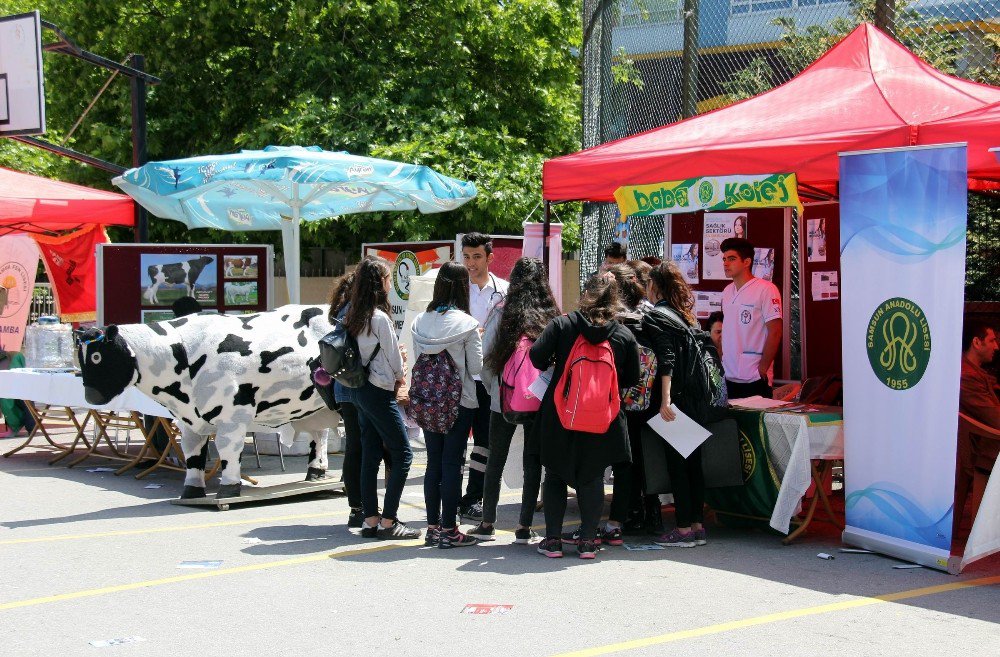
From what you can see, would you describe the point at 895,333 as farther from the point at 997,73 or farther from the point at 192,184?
the point at 192,184

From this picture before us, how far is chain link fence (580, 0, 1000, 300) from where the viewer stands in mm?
10625

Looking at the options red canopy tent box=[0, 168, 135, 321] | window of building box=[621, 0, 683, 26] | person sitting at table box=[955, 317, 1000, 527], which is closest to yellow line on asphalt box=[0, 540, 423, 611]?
person sitting at table box=[955, 317, 1000, 527]

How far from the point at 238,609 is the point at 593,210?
929 centimetres

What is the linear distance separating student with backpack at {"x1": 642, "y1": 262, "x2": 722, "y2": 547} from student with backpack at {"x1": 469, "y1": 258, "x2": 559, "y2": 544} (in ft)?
2.19

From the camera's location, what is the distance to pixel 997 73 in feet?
36.3

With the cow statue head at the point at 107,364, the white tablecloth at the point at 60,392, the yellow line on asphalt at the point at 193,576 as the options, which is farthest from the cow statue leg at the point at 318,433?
the yellow line on asphalt at the point at 193,576

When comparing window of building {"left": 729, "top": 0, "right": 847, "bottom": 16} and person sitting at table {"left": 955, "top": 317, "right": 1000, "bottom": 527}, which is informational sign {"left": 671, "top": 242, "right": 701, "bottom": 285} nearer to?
window of building {"left": 729, "top": 0, "right": 847, "bottom": 16}

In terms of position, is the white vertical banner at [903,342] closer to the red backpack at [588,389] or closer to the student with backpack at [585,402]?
the student with backpack at [585,402]

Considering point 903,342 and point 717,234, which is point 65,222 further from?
point 903,342

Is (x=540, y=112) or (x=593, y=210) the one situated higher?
(x=540, y=112)

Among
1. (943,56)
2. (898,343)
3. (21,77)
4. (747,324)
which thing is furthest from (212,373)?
(21,77)

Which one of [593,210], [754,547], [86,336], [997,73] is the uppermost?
[997,73]

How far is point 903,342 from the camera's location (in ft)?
21.9

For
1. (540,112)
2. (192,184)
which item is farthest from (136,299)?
(540,112)
